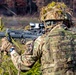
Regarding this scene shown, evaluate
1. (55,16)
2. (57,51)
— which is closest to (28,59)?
(57,51)

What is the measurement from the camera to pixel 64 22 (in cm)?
505

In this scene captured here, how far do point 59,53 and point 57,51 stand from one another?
3cm

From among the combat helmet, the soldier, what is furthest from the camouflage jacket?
the combat helmet

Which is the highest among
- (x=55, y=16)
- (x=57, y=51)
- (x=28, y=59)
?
(x=55, y=16)

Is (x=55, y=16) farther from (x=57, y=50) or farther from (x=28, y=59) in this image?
(x=28, y=59)

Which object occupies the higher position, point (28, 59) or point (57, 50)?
point (57, 50)

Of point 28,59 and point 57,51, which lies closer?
point 57,51

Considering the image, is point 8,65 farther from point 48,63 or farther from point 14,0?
point 14,0

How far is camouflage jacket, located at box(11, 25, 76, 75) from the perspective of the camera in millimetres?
4816

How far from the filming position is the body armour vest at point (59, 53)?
4.82 metres

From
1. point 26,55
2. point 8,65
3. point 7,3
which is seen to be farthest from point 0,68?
point 7,3

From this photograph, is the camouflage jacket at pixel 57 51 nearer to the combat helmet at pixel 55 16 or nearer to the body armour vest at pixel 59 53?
the body armour vest at pixel 59 53

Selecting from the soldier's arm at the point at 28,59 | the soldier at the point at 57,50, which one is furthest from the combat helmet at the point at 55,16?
Result: the soldier's arm at the point at 28,59

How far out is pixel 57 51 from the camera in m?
4.81
